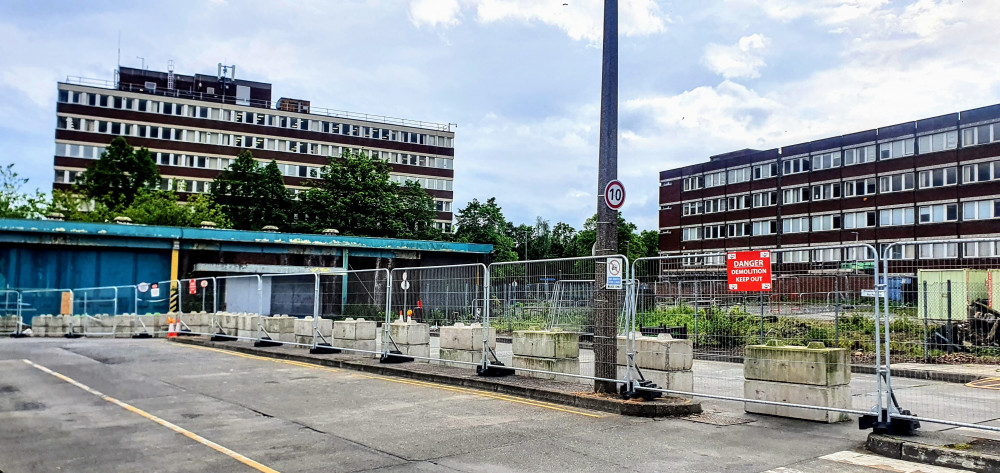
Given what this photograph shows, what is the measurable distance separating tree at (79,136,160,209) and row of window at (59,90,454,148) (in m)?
8.72

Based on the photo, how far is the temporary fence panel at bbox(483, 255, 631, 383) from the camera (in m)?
11.2

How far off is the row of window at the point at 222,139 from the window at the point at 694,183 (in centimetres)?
3444

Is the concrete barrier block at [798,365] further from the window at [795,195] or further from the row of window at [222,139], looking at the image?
the row of window at [222,139]

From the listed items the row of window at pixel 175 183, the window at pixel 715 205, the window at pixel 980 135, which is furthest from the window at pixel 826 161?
the row of window at pixel 175 183

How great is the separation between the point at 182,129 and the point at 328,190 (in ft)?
78.2

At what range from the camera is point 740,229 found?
245 ft

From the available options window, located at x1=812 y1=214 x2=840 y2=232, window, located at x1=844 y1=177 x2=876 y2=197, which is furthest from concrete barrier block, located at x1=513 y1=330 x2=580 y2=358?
window, located at x1=812 y1=214 x2=840 y2=232

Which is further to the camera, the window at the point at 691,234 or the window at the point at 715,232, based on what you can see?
the window at the point at 691,234

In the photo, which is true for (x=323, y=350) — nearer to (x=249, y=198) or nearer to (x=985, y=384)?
(x=985, y=384)

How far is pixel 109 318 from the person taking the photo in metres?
Answer: 31.6

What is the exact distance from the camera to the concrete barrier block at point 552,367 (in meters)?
12.9

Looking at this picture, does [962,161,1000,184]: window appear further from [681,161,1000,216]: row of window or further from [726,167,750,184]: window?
[726,167,750,184]: window

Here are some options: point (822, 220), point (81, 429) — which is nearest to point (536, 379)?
point (81, 429)

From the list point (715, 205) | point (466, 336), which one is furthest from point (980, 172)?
point (466, 336)
